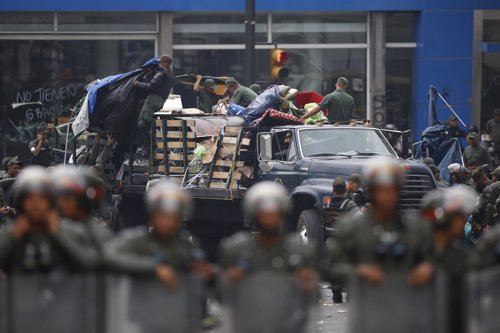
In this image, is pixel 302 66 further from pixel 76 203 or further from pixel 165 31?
pixel 76 203

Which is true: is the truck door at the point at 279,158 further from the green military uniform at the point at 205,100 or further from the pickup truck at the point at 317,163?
the green military uniform at the point at 205,100

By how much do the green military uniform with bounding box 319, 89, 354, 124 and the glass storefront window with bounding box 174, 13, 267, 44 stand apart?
409 inches

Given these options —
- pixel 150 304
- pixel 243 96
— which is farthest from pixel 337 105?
pixel 150 304

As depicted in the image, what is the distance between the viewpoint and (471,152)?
2388cm

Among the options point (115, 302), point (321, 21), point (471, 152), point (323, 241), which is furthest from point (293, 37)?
point (115, 302)

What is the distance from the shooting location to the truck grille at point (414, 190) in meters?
18.2

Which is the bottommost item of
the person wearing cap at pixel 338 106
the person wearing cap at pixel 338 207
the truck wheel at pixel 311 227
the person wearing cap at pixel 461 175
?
the truck wheel at pixel 311 227

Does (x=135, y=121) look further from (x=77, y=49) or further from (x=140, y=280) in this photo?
(x=140, y=280)

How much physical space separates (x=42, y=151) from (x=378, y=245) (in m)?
16.4

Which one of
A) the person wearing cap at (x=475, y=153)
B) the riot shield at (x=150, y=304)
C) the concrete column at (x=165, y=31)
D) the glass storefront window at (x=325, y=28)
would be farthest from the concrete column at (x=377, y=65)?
the riot shield at (x=150, y=304)

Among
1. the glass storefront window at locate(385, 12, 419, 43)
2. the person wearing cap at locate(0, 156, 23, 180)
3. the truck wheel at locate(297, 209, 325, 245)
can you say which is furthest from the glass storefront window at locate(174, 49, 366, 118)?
the truck wheel at locate(297, 209, 325, 245)

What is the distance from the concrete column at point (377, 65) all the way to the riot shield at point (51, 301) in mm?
24067

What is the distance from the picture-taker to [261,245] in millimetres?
7988

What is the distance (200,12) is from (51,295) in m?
Answer: 24.4
